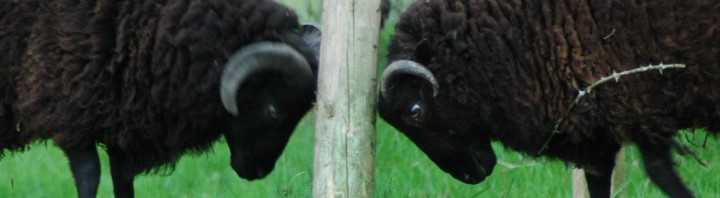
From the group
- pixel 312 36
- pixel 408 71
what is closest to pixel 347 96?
pixel 408 71

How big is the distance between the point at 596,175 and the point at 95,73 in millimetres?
2678

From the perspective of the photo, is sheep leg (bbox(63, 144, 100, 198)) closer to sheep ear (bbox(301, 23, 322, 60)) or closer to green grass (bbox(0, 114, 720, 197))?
green grass (bbox(0, 114, 720, 197))

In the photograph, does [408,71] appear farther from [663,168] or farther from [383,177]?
[383,177]

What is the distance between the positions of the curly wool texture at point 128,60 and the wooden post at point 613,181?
71.8 inches

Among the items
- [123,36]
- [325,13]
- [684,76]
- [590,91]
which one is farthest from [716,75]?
[123,36]

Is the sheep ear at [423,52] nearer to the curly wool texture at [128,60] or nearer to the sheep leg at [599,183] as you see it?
the curly wool texture at [128,60]

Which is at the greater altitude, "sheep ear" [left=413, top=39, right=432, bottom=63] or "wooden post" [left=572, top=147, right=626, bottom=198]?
"sheep ear" [left=413, top=39, right=432, bottom=63]

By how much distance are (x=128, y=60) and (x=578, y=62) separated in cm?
224

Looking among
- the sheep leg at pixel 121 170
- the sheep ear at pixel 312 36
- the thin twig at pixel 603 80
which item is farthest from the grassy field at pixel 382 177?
the thin twig at pixel 603 80

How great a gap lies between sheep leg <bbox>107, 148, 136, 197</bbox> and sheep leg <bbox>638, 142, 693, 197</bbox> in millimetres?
2699

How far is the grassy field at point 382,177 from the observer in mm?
7836


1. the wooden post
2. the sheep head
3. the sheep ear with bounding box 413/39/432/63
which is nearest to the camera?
the sheep ear with bounding box 413/39/432/63

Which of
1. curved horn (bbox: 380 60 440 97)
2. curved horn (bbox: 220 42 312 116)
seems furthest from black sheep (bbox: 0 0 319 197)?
curved horn (bbox: 380 60 440 97)

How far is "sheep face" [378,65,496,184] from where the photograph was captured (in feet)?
20.3
